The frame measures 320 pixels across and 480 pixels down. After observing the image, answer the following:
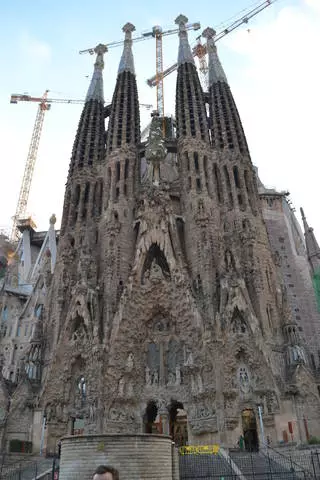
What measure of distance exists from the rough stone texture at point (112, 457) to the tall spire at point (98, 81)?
36362 millimetres

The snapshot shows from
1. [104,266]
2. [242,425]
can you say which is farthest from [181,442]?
[104,266]

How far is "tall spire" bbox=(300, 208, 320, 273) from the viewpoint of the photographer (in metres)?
37.6

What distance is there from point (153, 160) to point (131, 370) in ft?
55.1

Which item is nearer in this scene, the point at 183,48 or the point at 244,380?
the point at 244,380

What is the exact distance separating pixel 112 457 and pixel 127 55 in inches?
1713

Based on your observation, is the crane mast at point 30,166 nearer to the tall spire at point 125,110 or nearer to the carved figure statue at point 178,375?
the tall spire at point 125,110

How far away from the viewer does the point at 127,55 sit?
46031 mm

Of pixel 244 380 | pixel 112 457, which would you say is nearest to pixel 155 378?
pixel 244 380

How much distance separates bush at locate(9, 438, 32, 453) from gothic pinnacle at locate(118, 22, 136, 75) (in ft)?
118

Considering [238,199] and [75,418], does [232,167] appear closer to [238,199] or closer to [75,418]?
[238,199]

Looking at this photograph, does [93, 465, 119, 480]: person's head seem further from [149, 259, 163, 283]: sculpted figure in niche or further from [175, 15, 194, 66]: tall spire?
[175, 15, 194, 66]: tall spire

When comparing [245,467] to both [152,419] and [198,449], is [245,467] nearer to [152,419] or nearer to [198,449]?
[198,449]

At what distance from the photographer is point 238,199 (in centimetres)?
3234

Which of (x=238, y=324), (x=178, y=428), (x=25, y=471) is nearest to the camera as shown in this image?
(x=25, y=471)
